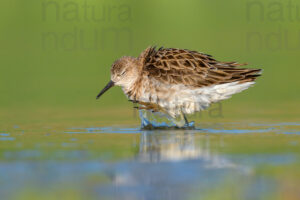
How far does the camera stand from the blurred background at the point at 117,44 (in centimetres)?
1506

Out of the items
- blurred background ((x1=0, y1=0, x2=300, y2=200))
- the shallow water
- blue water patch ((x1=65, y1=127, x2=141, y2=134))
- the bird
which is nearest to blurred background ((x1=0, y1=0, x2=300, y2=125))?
blurred background ((x1=0, y1=0, x2=300, y2=200))

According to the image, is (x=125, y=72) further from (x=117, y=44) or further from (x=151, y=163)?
→ (x=117, y=44)

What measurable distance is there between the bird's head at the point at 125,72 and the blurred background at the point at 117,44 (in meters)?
1.08

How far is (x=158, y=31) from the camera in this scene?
21375 millimetres

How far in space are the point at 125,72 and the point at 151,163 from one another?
14.4ft

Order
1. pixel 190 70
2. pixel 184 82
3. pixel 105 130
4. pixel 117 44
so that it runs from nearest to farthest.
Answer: pixel 105 130
pixel 184 82
pixel 190 70
pixel 117 44

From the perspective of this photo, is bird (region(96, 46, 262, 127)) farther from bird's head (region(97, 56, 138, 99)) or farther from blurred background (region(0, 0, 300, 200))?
blurred background (region(0, 0, 300, 200))

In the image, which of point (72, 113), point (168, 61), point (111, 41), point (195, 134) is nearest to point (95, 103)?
point (72, 113)

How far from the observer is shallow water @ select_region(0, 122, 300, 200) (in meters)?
6.88

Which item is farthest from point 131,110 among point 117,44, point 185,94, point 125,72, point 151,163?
point 117,44

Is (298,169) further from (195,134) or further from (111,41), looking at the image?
(111,41)

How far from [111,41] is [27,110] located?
7.29m

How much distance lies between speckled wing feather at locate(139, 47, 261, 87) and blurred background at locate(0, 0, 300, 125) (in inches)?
61.3

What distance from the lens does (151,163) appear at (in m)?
8.27
